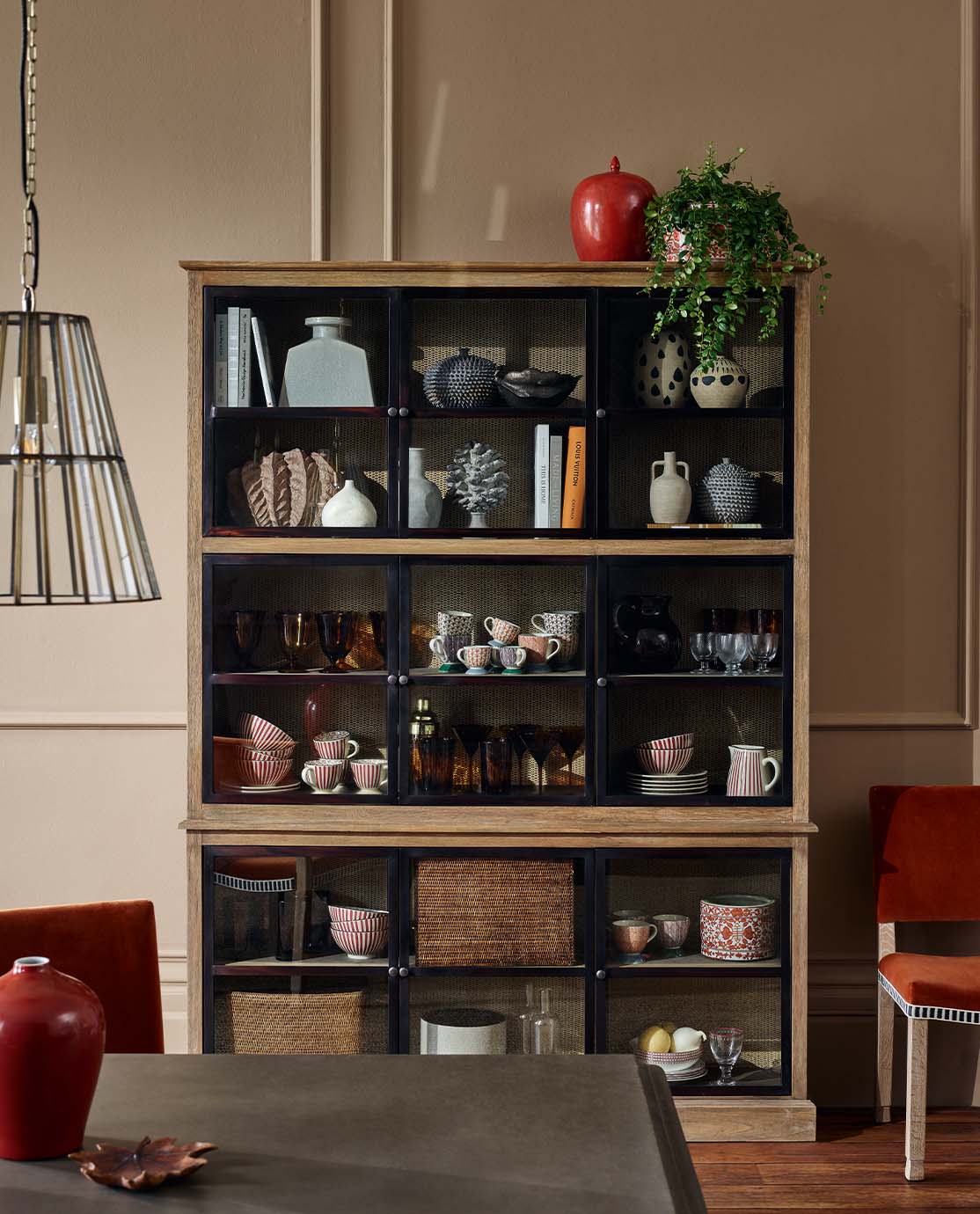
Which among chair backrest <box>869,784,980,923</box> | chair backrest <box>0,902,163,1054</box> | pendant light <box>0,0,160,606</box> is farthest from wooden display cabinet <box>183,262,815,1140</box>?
pendant light <box>0,0,160,606</box>

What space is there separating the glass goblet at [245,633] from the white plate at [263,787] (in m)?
0.30

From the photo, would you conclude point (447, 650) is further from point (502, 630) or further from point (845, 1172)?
point (845, 1172)

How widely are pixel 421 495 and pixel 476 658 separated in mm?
442

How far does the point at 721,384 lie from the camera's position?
3.15 m

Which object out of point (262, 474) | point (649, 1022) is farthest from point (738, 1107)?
point (262, 474)

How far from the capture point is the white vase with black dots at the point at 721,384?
315cm

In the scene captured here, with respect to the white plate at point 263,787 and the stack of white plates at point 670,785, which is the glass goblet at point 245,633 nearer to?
the white plate at point 263,787

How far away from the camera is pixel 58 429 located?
1189 millimetres

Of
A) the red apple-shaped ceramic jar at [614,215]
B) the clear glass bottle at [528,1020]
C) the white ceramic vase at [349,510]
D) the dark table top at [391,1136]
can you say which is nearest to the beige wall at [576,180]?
the red apple-shaped ceramic jar at [614,215]

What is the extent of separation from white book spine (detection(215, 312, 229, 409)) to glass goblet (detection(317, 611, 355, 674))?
1.98 feet

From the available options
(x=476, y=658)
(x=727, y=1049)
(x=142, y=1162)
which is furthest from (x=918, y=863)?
(x=142, y=1162)

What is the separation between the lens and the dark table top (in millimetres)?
1314

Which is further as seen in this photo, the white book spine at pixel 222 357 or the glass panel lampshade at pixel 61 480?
the white book spine at pixel 222 357

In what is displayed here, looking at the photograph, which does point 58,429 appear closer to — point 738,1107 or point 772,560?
point 772,560
